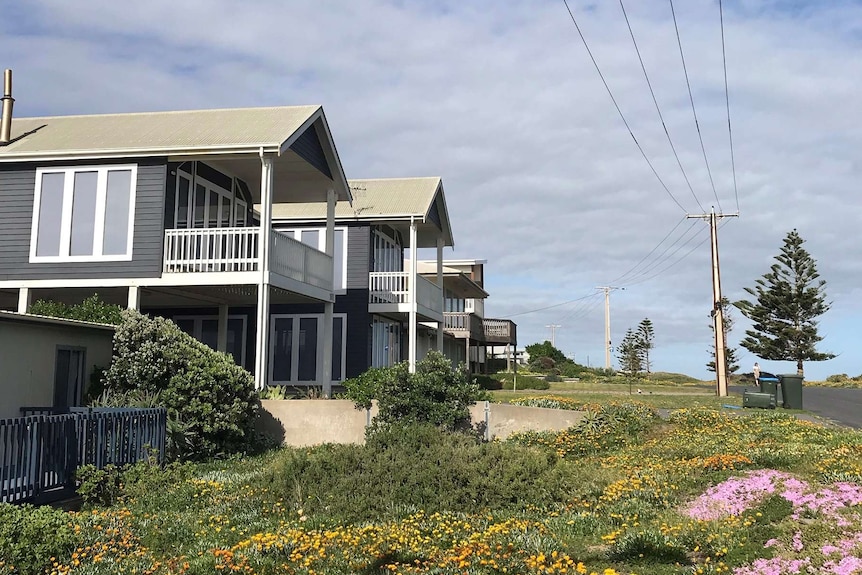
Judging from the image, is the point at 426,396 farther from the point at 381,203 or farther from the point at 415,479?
the point at 381,203

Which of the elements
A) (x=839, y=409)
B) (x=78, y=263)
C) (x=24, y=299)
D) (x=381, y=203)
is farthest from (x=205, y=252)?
(x=839, y=409)

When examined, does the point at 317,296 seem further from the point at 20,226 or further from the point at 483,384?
the point at 483,384

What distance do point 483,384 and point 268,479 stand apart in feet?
91.9

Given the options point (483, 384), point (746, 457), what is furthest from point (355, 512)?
point (483, 384)

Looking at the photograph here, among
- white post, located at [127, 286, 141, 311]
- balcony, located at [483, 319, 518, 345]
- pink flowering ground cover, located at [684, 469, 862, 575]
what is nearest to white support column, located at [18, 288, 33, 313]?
white post, located at [127, 286, 141, 311]

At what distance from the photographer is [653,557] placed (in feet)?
24.0

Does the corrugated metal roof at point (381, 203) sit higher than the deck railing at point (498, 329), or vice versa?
the corrugated metal roof at point (381, 203)

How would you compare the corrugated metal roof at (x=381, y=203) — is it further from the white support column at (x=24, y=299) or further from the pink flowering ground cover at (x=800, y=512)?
the pink flowering ground cover at (x=800, y=512)

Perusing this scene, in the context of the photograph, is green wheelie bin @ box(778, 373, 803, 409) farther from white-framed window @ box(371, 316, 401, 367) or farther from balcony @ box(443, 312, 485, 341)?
balcony @ box(443, 312, 485, 341)

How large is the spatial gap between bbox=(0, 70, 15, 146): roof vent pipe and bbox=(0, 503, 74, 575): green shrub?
13903 millimetres

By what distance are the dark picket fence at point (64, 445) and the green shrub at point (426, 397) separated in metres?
4.54

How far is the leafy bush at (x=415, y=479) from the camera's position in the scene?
9.82 meters

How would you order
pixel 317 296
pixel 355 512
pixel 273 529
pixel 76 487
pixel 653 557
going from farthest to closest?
pixel 317 296, pixel 76 487, pixel 355 512, pixel 273 529, pixel 653 557

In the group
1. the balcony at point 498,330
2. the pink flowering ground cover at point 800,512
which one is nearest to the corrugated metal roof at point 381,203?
the pink flowering ground cover at point 800,512
